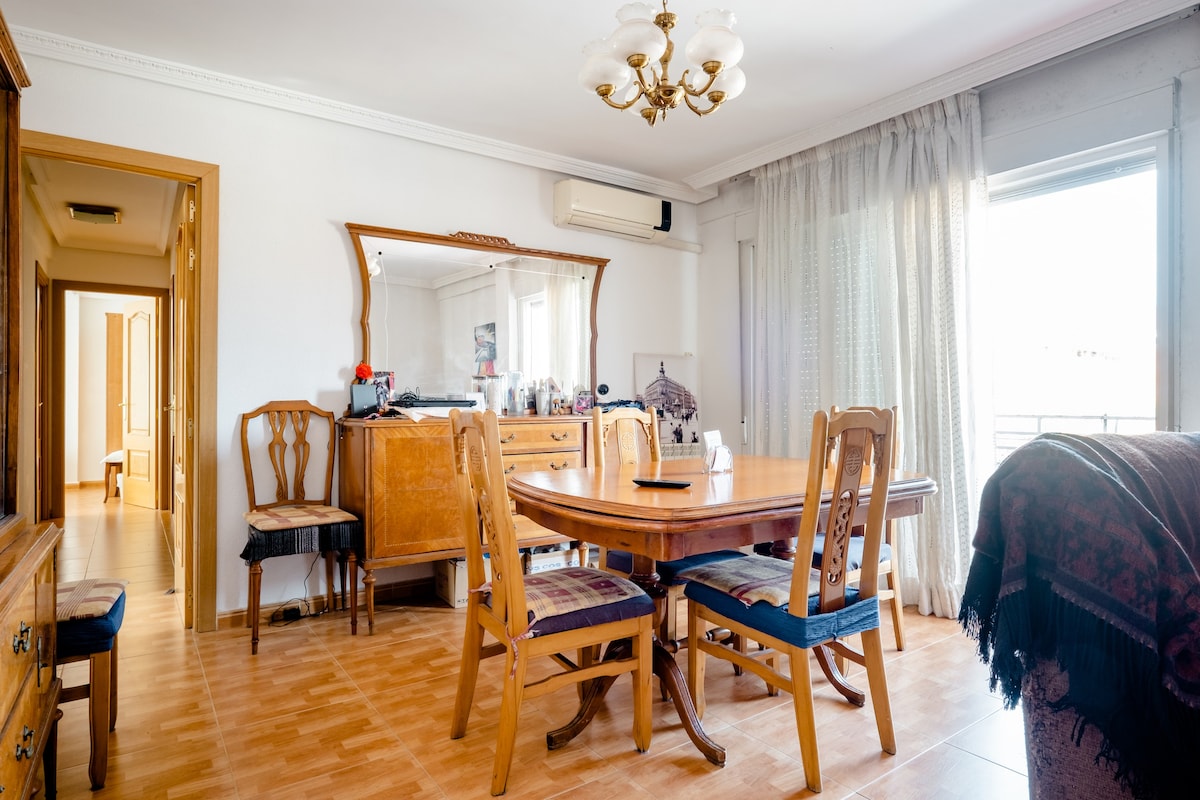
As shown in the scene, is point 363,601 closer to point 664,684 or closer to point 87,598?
point 87,598

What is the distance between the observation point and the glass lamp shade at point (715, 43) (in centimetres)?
206

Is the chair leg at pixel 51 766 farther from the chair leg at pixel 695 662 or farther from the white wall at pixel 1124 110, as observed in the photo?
the white wall at pixel 1124 110

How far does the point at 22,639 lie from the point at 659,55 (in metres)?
2.21

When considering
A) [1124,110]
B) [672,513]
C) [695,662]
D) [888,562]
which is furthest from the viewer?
[1124,110]

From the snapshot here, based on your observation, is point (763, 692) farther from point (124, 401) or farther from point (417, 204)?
point (124, 401)

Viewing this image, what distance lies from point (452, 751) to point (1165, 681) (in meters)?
1.80

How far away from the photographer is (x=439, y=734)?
2.13 meters

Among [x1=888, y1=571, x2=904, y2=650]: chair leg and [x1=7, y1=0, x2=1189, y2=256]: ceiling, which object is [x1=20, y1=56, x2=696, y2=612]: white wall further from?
[x1=888, y1=571, x2=904, y2=650]: chair leg

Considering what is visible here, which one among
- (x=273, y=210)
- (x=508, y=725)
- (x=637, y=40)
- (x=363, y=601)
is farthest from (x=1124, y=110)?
(x=363, y=601)

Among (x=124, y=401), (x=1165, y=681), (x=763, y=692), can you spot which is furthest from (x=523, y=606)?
(x=124, y=401)

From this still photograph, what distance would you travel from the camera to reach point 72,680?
2639mm

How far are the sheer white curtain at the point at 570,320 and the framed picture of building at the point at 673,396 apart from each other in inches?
19.5

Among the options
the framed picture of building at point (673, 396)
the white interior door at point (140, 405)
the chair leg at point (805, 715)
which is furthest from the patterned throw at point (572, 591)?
the white interior door at point (140, 405)

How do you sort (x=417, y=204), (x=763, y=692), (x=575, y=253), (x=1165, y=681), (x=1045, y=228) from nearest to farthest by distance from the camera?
(x=1165, y=681)
(x=763, y=692)
(x=1045, y=228)
(x=417, y=204)
(x=575, y=253)
